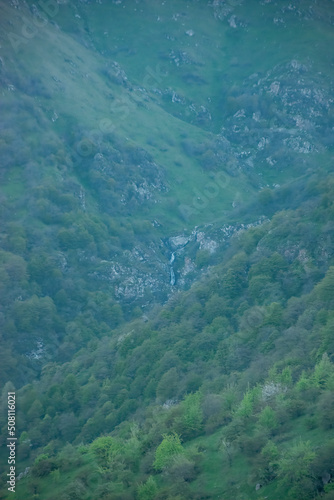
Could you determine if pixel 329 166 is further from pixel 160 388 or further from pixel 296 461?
pixel 296 461

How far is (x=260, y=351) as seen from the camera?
90562 millimetres

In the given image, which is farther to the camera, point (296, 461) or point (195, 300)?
point (195, 300)

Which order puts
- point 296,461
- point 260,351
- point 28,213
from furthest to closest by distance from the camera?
point 28,213, point 260,351, point 296,461

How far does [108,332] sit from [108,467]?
284 ft

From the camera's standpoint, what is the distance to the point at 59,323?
152 metres

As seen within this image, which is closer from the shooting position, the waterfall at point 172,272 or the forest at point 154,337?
the forest at point 154,337

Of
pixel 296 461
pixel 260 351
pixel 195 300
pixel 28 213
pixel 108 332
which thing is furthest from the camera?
pixel 28 213

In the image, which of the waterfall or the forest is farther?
the waterfall

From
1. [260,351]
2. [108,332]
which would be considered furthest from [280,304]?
[108,332]

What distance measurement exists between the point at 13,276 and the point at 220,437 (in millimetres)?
101342

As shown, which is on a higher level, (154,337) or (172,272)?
(172,272)

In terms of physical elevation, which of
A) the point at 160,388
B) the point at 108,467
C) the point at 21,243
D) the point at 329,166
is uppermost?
the point at 329,166

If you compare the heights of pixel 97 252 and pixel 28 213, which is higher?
pixel 28 213

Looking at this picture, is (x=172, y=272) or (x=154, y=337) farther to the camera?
(x=172, y=272)
